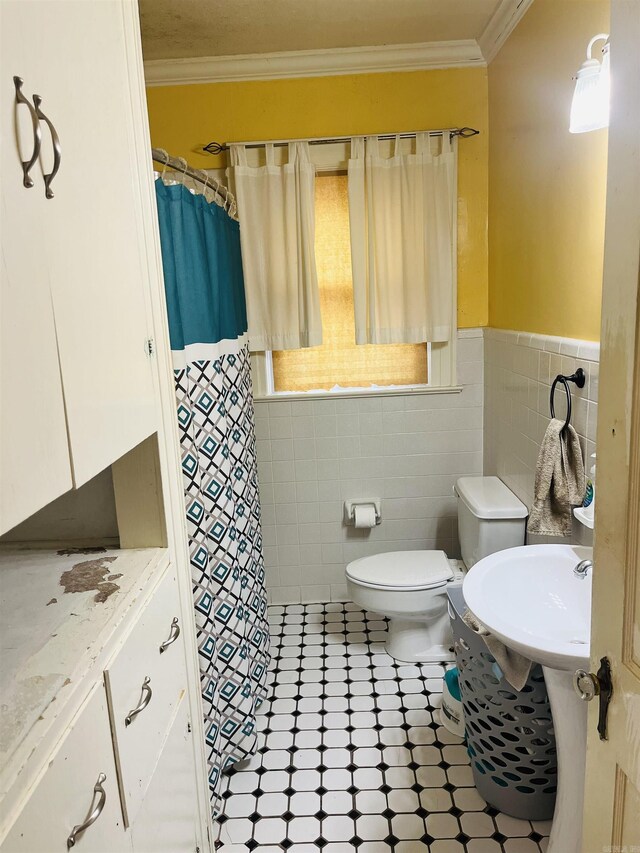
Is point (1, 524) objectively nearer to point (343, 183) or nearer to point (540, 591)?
point (540, 591)

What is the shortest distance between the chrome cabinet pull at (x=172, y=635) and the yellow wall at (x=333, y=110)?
2279 mm

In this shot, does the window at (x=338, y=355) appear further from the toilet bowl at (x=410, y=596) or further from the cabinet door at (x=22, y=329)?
the cabinet door at (x=22, y=329)

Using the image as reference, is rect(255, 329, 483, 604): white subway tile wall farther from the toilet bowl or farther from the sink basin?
the sink basin

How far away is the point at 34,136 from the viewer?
0.70 meters

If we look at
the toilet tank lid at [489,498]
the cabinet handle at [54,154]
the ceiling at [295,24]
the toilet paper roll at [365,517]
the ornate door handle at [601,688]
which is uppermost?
the ceiling at [295,24]

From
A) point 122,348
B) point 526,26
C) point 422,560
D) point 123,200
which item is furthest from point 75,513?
point 526,26

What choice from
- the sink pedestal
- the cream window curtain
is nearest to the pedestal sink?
the sink pedestal

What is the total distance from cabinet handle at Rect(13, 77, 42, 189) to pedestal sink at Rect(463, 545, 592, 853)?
1236 mm

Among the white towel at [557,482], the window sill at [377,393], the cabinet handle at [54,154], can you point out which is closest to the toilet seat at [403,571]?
the white towel at [557,482]

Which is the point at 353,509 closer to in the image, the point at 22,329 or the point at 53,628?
the point at 53,628

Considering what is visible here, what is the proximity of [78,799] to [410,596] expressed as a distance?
1.79 m

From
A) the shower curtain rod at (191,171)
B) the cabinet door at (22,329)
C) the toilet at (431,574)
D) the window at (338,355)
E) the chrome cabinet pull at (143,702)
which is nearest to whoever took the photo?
the cabinet door at (22,329)

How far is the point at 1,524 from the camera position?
608mm

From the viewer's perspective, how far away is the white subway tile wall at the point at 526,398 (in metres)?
1.79
